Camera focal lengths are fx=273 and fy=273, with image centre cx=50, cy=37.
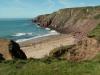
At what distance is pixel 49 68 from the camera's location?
15609 millimetres

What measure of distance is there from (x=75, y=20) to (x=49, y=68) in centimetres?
8686

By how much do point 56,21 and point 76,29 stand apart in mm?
29566

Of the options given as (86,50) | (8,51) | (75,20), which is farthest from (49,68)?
(75,20)

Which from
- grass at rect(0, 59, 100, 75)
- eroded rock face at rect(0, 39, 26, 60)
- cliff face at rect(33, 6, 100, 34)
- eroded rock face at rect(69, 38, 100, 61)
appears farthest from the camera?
cliff face at rect(33, 6, 100, 34)

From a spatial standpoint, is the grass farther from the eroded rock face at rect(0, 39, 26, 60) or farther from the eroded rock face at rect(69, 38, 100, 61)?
the eroded rock face at rect(69, 38, 100, 61)

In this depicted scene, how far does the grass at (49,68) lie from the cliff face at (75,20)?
57057mm

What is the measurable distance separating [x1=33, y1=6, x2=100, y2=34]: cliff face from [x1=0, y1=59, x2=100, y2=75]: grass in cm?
5706

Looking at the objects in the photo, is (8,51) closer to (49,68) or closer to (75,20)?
(49,68)

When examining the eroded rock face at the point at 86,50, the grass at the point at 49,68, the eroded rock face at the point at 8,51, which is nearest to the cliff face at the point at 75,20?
the eroded rock face at the point at 86,50

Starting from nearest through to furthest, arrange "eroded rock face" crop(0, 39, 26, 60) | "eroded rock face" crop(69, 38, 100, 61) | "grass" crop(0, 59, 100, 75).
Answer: "grass" crop(0, 59, 100, 75), "eroded rock face" crop(0, 39, 26, 60), "eroded rock face" crop(69, 38, 100, 61)

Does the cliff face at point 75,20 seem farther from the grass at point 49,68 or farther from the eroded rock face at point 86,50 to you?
the grass at point 49,68

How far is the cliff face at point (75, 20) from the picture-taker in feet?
280

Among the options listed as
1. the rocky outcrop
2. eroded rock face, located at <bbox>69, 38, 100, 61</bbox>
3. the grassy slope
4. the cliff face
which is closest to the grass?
the grassy slope

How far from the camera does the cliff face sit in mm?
85375
